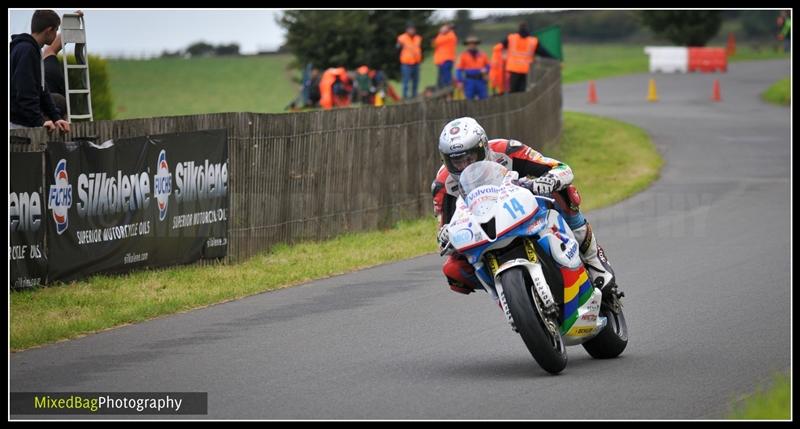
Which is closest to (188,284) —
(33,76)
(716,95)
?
(33,76)

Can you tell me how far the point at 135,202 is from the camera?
1343 centimetres

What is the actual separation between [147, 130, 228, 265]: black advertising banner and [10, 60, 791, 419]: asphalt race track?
4.82ft

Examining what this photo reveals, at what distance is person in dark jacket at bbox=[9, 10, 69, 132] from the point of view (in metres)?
12.2

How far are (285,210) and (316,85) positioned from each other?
54.8 ft

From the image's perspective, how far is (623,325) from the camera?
31.4ft

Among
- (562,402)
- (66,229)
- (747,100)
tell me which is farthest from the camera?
(747,100)

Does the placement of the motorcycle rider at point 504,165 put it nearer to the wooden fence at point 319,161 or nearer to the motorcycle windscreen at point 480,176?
the motorcycle windscreen at point 480,176

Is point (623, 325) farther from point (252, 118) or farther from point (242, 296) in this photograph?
point (252, 118)

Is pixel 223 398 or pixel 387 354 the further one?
pixel 387 354

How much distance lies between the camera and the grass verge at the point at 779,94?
40.6 metres

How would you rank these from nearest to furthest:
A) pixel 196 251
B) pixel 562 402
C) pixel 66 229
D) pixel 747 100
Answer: pixel 562 402
pixel 66 229
pixel 196 251
pixel 747 100

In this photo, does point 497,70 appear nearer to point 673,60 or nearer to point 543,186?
point 543,186

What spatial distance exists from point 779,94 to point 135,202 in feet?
104

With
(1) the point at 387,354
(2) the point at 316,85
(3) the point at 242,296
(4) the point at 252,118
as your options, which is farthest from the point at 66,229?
(2) the point at 316,85
